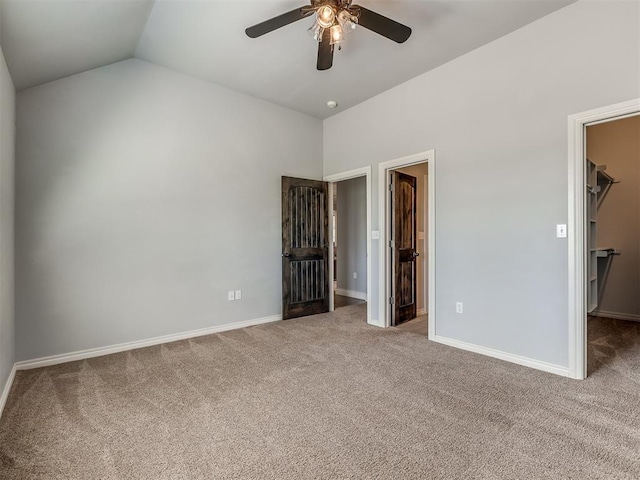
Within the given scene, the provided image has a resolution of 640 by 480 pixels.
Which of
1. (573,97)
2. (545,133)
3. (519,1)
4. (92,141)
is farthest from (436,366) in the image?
(92,141)

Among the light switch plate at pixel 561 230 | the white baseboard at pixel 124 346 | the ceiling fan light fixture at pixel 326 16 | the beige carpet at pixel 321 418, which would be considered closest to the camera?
the beige carpet at pixel 321 418

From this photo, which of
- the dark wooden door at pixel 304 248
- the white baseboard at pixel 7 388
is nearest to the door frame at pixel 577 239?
the dark wooden door at pixel 304 248

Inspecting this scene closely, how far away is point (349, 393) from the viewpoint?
234 cm

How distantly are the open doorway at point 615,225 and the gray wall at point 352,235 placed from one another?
3.32 metres

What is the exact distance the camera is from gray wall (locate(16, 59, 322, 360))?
2932mm

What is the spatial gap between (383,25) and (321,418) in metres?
2.59

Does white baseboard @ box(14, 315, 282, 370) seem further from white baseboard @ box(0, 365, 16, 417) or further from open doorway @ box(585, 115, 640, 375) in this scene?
open doorway @ box(585, 115, 640, 375)

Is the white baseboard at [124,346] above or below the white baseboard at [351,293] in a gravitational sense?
above

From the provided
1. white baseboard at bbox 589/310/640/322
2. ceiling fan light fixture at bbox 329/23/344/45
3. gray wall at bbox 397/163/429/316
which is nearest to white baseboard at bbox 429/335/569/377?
gray wall at bbox 397/163/429/316

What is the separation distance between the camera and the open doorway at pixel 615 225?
165 inches

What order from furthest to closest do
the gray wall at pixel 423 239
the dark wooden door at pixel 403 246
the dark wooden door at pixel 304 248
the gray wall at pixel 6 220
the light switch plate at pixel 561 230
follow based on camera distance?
the gray wall at pixel 423 239 → the dark wooden door at pixel 304 248 → the dark wooden door at pixel 403 246 → the light switch plate at pixel 561 230 → the gray wall at pixel 6 220

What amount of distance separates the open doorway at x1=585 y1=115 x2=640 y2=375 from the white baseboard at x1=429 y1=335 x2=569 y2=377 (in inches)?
73.8

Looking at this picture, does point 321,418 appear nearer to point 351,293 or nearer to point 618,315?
point 351,293

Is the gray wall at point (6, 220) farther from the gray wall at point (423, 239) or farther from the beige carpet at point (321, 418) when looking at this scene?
the gray wall at point (423, 239)
